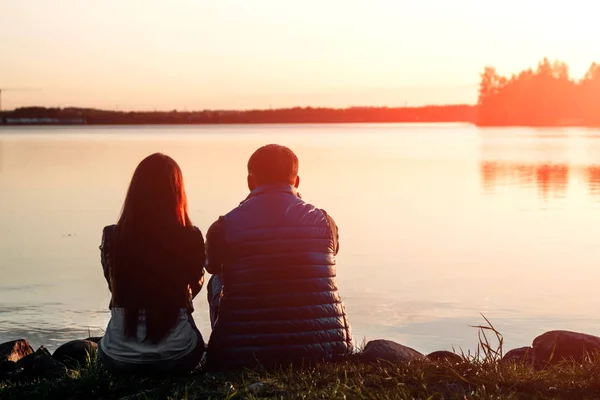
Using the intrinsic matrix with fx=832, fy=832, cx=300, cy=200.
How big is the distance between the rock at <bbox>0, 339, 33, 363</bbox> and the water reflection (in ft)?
74.0

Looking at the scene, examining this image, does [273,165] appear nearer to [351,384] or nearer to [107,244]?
[107,244]

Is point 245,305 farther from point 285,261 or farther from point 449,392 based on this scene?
point 449,392

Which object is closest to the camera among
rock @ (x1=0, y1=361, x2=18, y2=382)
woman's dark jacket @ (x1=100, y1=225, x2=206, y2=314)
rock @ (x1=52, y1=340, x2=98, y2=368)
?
woman's dark jacket @ (x1=100, y1=225, x2=206, y2=314)

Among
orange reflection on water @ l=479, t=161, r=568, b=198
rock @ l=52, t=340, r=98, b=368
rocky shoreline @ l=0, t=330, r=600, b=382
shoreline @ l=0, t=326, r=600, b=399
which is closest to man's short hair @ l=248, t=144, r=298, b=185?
shoreline @ l=0, t=326, r=600, b=399

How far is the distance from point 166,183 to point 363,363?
78.7 inches

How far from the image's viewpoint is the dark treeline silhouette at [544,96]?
530 feet

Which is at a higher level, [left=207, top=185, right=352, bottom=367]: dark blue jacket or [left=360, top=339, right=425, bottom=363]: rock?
[left=207, top=185, right=352, bottom=367]: dark blue jacket

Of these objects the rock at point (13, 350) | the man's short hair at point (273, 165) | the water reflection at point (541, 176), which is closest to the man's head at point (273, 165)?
the man's short hair at point (273, 165)

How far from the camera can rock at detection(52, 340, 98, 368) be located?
26.7 ft

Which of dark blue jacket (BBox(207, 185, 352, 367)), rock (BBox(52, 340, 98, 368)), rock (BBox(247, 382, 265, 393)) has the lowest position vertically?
rock (BBox(52, 340, 98, 368))

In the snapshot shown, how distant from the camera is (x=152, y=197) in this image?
582 centimetres

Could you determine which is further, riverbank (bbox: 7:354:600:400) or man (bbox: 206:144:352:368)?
man (bbox: 206:144:352:368)

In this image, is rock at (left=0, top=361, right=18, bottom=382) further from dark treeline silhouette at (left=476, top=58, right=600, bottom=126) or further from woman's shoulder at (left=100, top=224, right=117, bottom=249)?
dark treeline silhouette at (left=476, top=58, right=600, bottom=126)

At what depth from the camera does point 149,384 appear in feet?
19.3
